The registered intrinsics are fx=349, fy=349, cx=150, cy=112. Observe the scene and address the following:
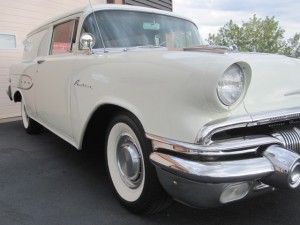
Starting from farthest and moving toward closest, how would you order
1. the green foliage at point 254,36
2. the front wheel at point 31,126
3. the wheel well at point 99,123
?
the green foliage at point 254,36, the front wheel at point 31,126, the wheel well at point 99,123

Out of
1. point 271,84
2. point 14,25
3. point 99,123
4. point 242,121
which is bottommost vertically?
point 99,123

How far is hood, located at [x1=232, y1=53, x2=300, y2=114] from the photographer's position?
2.20m

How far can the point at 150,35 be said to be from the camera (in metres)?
3.34

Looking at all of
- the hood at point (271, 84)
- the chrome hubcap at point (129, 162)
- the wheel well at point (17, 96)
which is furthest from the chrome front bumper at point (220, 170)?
the wheel well at point (17, 96)

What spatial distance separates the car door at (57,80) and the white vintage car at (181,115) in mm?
100

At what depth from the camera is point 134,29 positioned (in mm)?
3277

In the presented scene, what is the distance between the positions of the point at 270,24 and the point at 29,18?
19.4ft

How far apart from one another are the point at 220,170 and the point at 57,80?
7.38 ft

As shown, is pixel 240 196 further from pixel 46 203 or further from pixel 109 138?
pixel 46 203

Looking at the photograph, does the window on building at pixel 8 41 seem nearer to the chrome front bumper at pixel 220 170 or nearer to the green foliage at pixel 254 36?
the green foliage at pixel 254 36

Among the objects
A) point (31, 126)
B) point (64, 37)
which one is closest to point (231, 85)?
point (64, 37)

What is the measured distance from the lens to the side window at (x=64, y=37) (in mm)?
3605

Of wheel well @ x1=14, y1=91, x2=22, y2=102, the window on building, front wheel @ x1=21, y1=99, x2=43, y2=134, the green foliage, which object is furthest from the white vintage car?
the window on building

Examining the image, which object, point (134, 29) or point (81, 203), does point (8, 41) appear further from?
point (81, 203)
